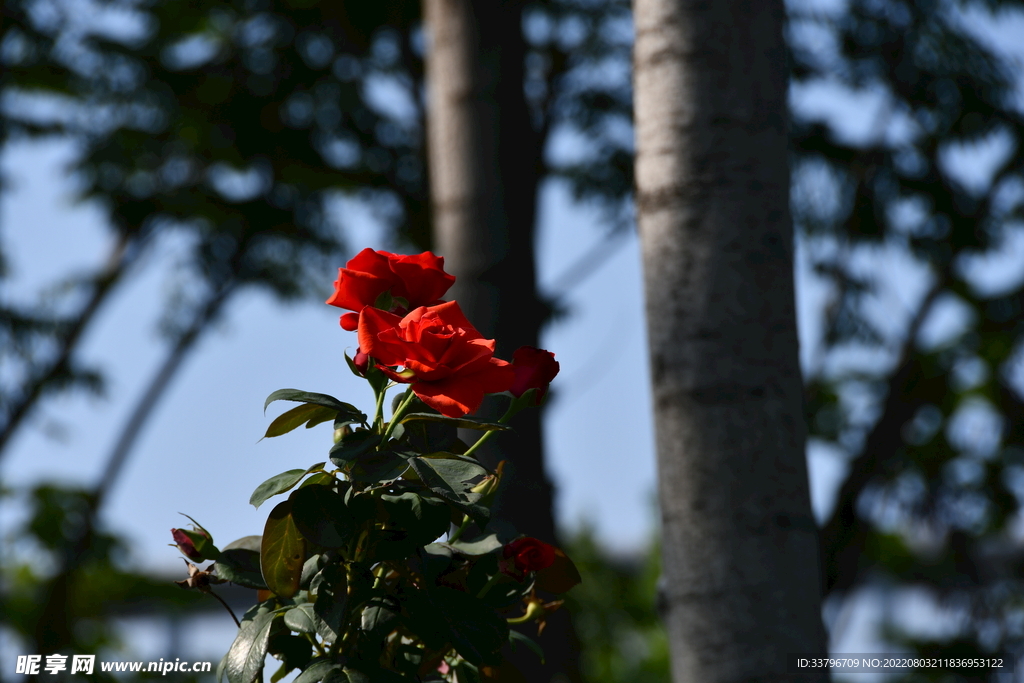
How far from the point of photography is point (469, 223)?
90.0 inches

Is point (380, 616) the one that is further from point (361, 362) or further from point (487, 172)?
point (487, 172)

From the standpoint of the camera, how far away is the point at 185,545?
93 centimetres

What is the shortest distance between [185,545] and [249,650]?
0.51 feet

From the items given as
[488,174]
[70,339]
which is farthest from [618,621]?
[488,174]

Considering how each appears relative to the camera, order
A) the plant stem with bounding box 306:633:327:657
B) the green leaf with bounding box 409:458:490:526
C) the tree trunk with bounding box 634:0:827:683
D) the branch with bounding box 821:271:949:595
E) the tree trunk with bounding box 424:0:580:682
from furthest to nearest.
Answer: the branch with bounding box 821:271:949:595
the tree trunk with bounding box 424:0:580:682
the tree trunk with bounding box 634:0:827:683
the plant stem with bounding box 306:633:327:657
the green leaf with bounding box 409:458:490:526

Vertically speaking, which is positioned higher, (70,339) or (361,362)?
(70,339)

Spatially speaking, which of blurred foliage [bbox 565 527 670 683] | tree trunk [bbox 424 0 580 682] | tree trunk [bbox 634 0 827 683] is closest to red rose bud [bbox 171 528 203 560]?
tree trunk [bbox 634 0 827 683]

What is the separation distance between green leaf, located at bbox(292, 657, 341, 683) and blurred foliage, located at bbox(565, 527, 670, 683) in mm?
11095

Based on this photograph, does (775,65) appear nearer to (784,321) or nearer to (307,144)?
(784,321)

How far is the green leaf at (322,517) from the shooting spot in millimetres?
811

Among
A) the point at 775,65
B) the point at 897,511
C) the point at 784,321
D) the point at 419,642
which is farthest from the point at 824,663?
the point at 897,511

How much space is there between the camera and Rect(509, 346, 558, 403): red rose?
0.94 m

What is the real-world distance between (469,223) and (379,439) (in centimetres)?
150

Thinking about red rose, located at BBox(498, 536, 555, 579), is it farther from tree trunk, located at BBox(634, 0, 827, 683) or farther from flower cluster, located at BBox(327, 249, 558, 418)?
tree trunk, located at BBox(634, 0, 827, 683)
